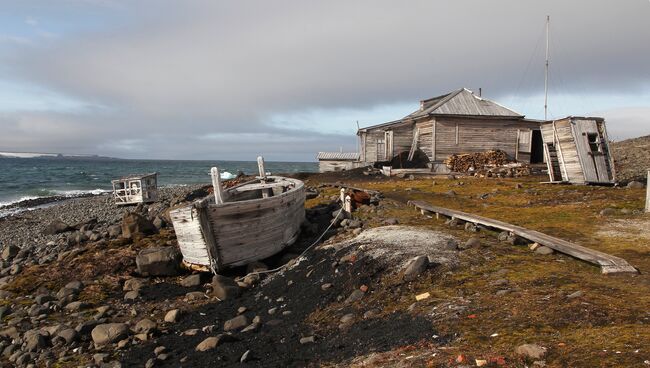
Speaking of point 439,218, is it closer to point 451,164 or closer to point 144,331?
point 144,331

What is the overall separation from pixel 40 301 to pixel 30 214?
881 inches

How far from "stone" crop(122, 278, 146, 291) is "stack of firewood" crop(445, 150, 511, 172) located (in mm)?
22576

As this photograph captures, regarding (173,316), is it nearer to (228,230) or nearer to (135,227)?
(228,230)

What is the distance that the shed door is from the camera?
1816 cm

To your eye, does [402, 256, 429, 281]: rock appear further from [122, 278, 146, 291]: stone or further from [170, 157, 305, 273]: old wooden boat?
[122, 278, 146, 291]: stone

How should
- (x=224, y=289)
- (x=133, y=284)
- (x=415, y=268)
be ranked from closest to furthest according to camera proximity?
(x=415, y=268) < (x=224, y=289) < (x=133, y=284)

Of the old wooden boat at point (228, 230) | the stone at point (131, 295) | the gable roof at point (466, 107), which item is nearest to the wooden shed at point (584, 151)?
the gable roof at point (466, 107)

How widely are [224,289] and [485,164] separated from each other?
2361 centimetres

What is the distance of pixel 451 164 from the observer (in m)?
28.7

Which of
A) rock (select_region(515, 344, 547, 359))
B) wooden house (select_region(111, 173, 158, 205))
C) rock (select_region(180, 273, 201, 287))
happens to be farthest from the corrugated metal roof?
rock (select_region(515, 344, 547, 359))

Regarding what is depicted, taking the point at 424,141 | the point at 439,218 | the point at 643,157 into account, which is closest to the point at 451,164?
the point at 424,141

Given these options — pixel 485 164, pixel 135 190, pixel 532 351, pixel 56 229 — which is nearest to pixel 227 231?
pixel 532 351

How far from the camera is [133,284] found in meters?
10.4

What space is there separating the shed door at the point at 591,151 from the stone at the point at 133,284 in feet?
57.6
